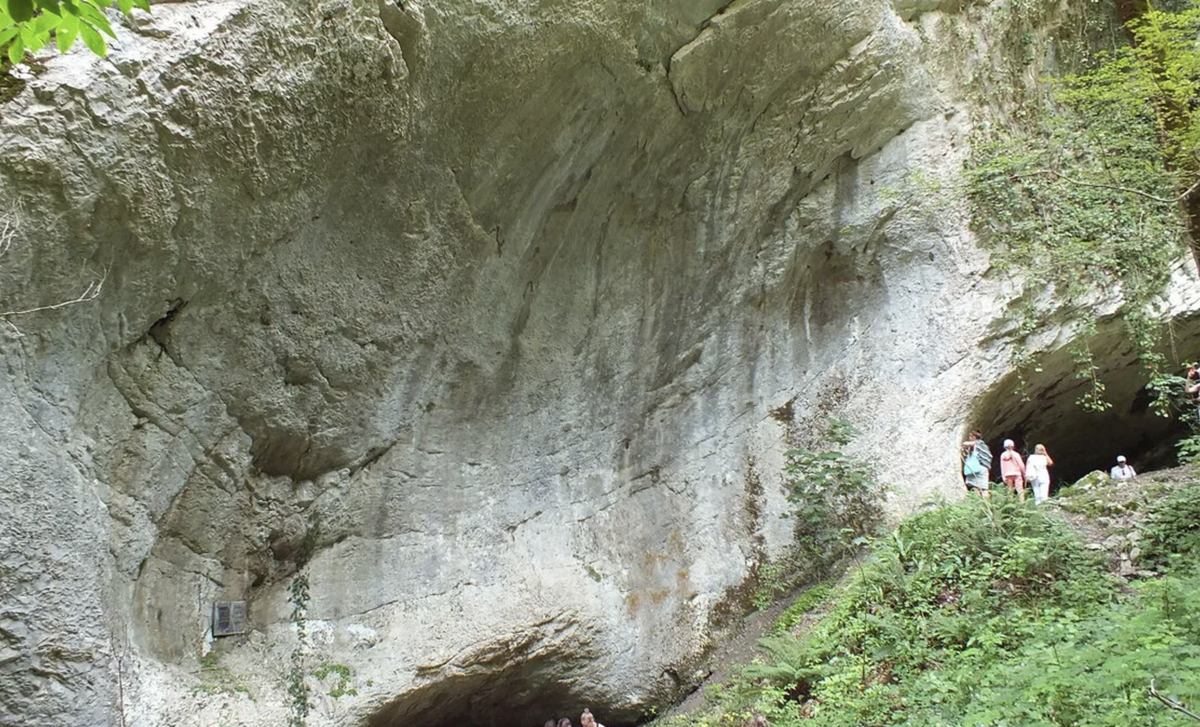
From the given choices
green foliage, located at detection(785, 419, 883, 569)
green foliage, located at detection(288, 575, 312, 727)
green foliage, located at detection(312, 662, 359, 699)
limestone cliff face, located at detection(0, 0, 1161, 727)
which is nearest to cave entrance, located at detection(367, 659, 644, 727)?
limestone cliff face, located at detection(0, 0, 1161, 727)

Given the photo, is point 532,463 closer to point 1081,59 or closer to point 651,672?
point 651,672

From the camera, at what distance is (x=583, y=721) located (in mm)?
8180

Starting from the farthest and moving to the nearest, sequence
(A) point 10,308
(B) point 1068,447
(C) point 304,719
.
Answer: (B) point 1068,447 < (C) point 304,719 < (A) point 10,308

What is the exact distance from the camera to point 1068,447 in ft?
41.9

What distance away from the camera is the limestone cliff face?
18.7 feet

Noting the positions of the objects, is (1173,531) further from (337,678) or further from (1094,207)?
(337,678)

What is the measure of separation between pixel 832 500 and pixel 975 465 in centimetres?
147

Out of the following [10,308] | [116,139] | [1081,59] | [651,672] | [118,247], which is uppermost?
[1081,59]

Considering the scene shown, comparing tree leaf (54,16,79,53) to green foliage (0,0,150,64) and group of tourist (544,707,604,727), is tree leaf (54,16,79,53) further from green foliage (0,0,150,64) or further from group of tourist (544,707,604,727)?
group of tourist (544,707,604,727)

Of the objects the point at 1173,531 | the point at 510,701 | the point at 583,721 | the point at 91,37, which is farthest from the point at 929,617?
the point at 91,37

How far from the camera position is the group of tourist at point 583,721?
321 inches

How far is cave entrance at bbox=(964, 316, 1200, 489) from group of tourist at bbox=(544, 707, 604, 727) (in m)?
5.01

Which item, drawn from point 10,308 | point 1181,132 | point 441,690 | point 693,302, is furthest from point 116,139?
point 1181,132

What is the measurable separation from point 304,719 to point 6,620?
257cm
